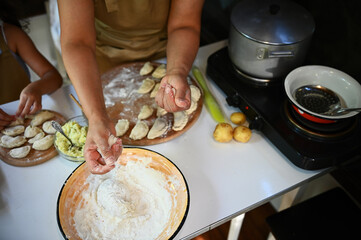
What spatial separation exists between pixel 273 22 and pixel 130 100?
27.5 inches

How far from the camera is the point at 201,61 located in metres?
1.64

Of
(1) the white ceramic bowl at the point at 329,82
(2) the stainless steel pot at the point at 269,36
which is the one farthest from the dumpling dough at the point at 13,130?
(1) the white ceramic bowl at the point at 329,82

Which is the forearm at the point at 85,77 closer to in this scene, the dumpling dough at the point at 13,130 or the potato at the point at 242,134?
the dumpling dough at the point at 13,130

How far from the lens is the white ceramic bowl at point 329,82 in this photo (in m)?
1.19

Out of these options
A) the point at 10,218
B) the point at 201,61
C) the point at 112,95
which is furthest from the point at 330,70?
the point at 10,218

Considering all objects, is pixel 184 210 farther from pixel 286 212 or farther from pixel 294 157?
pixel 286 212

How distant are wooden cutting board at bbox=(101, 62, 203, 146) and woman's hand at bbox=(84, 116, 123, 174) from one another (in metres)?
0.21

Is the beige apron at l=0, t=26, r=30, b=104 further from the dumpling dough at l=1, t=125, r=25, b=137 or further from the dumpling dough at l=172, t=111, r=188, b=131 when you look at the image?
the dumpling dough at l=172, t=111, r=188, b=131

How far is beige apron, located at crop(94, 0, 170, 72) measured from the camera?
143 cm

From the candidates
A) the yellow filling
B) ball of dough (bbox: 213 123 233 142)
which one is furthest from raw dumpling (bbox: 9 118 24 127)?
ball of dough (bbox: 213 123 233 142)

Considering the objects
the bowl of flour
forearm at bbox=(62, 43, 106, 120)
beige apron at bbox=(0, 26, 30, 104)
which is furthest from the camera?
beige apron at bbox=(0, 26, 30, 104)

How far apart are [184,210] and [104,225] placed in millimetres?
268

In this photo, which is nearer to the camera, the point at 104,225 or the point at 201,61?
the point at 104,225

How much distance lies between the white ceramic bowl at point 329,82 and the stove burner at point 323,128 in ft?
0.25
